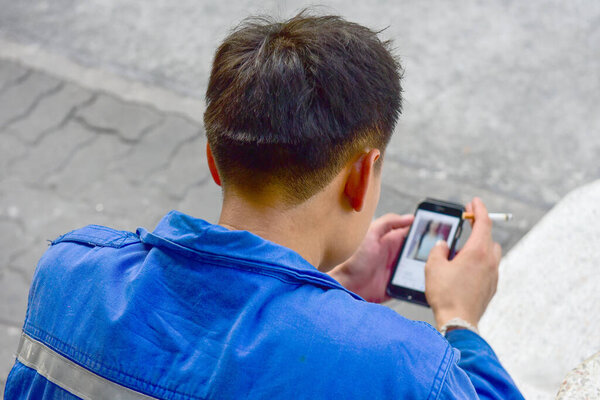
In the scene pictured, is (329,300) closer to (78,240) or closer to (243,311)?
(243,311)

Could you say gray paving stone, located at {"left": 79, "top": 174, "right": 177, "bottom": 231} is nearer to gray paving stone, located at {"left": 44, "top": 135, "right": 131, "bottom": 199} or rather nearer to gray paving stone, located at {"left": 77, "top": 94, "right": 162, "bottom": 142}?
gray paving stone, located at {"left": 44, "top": 135, "right": 131, "bottom": 199}

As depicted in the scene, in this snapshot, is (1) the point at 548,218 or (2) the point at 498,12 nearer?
(1) the point at 548,218

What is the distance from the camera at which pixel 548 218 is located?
2113mm

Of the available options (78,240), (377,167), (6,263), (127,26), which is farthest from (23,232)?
(377,167)

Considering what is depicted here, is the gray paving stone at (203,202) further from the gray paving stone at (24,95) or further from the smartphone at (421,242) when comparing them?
the smartphone at (421,242)

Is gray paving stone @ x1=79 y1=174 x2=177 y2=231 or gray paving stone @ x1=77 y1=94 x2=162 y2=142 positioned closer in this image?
gray paving stone @ x1=79 y1=174 x2=177 y2=231


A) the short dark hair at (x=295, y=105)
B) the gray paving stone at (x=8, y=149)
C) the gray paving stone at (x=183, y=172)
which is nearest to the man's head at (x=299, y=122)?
the short dark hair at (x=295, y=105)

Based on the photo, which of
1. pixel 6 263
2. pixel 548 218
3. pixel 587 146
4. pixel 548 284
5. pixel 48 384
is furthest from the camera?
pixel 587 146

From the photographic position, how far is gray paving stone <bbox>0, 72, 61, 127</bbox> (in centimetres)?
322

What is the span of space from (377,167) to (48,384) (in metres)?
0.66

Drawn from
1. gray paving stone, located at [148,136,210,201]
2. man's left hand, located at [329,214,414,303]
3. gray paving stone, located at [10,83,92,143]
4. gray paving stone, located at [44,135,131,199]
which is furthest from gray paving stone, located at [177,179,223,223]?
man's left hand, located at [329,214,414,303]

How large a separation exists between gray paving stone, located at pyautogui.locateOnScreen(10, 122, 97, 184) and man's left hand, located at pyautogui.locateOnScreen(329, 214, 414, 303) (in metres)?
1.84

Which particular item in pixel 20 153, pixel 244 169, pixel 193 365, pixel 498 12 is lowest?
pixel 20 153

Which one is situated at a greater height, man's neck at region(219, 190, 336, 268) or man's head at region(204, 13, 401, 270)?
man's head at region(204, 13, 401, 270)
